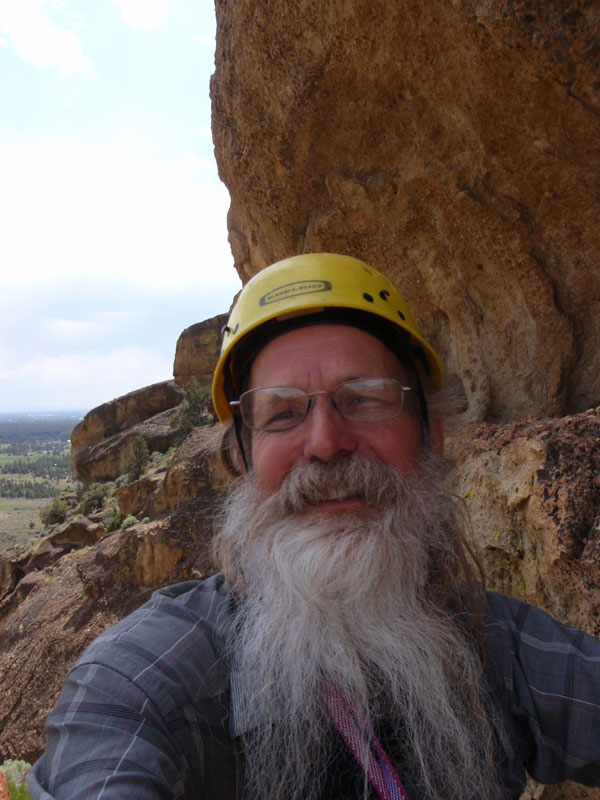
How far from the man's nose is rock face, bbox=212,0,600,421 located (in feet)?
12.8

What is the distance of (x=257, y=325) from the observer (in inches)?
80.4

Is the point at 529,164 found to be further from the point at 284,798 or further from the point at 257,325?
the point at 284,798

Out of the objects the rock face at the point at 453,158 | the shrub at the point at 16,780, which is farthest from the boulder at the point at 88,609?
the rock face at the point at 453,158

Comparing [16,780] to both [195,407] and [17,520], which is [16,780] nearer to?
[195,407]

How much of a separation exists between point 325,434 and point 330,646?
74 cm

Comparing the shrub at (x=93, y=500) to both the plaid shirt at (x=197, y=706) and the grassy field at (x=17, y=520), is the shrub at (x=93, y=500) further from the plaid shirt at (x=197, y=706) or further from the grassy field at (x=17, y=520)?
the plaid shirt at (x=197, y=706)

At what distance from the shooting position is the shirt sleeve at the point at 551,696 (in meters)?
1.53

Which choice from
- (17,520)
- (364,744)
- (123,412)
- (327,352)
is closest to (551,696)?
(364,744)

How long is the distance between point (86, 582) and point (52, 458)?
176 meters

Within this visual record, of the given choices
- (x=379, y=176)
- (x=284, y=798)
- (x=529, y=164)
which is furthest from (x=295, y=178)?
(x=284, y=798)

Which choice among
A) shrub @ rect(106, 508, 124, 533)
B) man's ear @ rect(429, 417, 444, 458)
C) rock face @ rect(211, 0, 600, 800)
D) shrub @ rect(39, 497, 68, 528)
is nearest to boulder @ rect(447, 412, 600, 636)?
rock face @ rect(211, 0, 600, 800)

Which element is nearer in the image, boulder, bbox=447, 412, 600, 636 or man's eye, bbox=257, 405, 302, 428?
man's eye, bbox=257, 405, 302, 428

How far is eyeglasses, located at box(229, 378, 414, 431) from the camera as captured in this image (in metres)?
1.82

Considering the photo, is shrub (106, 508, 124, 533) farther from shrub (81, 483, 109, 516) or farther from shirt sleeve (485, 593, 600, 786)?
shirt sleeve (485, 593, 600, 786)
